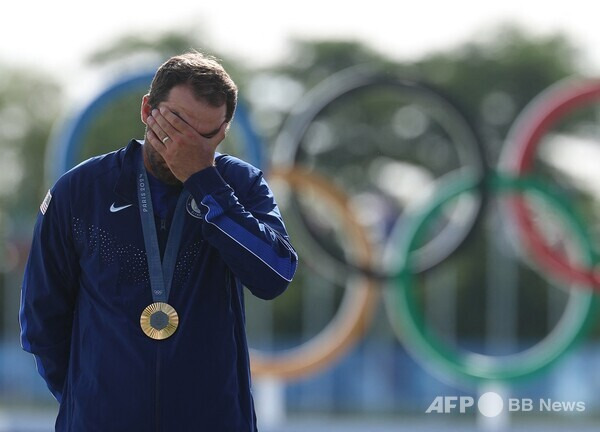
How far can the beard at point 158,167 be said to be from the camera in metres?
3.40

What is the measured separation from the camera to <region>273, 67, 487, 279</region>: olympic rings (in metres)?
14.5

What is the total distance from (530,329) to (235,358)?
31.8 meters

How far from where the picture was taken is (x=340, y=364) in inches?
1110

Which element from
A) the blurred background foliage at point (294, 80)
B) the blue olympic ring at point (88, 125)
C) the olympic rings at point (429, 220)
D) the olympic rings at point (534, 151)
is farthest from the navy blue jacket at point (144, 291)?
the blurred background foliage at point (294, 80)

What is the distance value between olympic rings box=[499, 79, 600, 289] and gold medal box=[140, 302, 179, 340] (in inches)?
454

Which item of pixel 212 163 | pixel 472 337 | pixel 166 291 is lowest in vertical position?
pixel 166 291

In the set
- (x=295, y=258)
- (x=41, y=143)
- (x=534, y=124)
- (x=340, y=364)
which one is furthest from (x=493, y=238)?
(x=295, y=258)

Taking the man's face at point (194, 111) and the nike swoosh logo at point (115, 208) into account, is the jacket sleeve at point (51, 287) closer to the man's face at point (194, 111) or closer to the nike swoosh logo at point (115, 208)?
the nike swoosh logo at point (115, 208)

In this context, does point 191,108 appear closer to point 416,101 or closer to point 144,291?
point 144,291

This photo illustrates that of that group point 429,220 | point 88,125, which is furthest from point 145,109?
point 429,220

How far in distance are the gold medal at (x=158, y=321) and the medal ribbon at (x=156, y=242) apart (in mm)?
33

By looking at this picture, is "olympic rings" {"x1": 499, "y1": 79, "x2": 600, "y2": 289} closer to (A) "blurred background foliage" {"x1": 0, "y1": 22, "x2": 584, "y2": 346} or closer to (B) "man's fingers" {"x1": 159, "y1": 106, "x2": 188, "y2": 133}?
(B) "man's fingers" {"x1": 159, "y1": 106, "x2": 188, "y2": 133}

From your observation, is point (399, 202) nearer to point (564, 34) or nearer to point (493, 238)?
point (493, 238)

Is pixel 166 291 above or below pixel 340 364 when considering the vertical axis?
below
